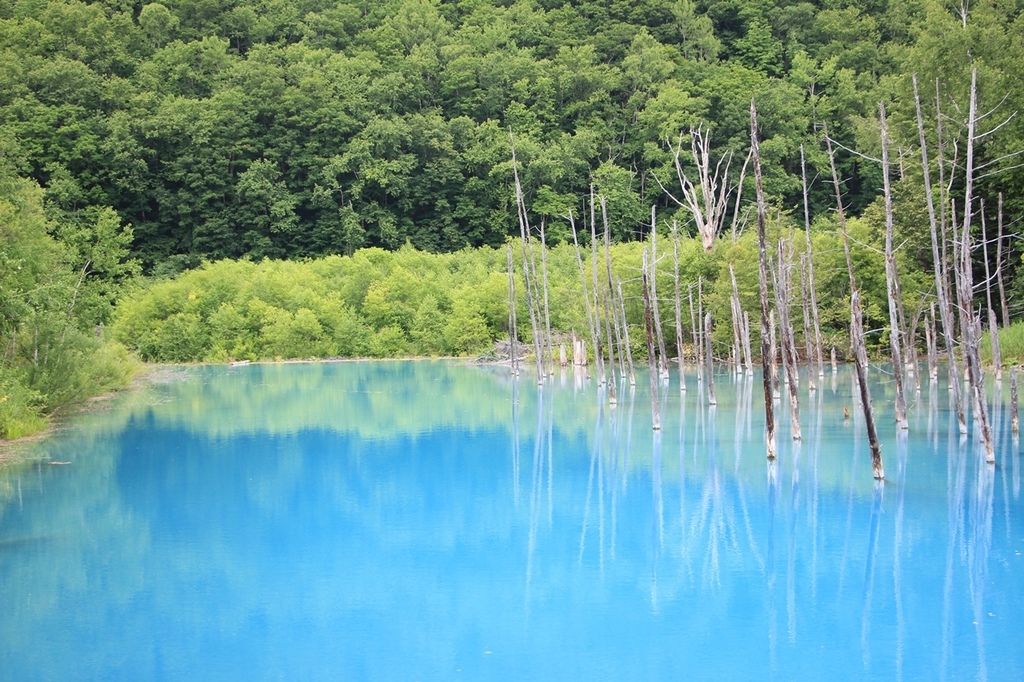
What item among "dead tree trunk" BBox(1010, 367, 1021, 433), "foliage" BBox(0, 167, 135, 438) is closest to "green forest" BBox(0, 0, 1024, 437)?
"foliage" BBox(0, 167, 135, 438)

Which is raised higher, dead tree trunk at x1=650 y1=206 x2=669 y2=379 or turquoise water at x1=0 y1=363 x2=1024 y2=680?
dead tree trunk at x1=650 y1=206 x2=669 y2=379

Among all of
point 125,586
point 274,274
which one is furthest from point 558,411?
point 274,274

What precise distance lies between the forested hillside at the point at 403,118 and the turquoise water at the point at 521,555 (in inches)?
1696

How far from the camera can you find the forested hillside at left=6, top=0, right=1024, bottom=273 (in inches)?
2537

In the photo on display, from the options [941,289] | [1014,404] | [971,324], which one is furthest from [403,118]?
[971,324]

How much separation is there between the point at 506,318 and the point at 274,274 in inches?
528

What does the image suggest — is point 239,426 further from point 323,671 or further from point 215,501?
point 323,671

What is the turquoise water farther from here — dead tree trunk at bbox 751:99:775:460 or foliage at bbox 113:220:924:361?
foliage at bbox 113:220:924:361

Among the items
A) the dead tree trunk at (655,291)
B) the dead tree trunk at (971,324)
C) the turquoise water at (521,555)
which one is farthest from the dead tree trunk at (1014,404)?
the dead tree trunk at (655,291)

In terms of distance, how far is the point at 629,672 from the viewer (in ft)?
29.2

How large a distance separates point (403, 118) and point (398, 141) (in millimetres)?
4507

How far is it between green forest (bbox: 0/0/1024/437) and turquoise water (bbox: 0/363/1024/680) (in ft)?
66.8

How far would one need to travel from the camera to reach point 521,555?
1280 centimetres

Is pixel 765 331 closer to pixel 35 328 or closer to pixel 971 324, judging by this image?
pixel 971 324
